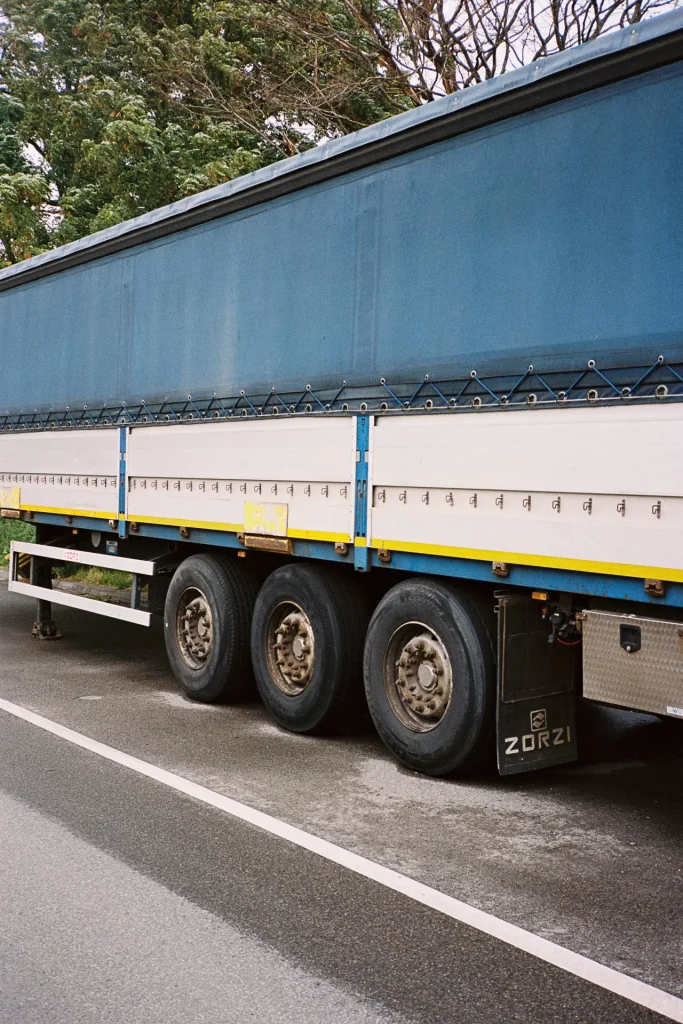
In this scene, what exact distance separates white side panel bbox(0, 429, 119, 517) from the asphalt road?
2534mm

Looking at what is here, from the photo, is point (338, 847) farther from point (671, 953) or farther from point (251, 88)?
point (251, 88)

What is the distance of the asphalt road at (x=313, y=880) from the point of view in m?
3.78

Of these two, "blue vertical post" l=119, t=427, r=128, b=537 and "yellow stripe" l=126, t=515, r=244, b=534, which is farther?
"blue vertical post" l=119, t=427, r=128, b=537

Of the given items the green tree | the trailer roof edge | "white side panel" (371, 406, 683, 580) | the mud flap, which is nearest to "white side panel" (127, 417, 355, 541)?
"white side panel" (371, 406, 683, 580)

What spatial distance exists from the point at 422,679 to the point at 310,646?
44.2 inches

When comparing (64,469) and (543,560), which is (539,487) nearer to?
(543,560)

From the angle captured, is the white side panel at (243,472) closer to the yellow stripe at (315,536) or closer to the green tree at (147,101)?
the yellow stripe at (315,536)

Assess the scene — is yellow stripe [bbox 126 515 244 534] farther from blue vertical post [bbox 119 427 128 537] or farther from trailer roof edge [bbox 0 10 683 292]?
trailer roof edge [bbox 0 10 683 292]

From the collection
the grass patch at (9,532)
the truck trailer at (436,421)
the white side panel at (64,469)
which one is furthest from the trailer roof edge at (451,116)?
the grass patch at (9,532)

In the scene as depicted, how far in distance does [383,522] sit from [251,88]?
12.9 m

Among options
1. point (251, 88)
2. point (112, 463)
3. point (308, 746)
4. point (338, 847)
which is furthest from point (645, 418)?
point (251, 88)

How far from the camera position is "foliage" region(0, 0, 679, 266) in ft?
48.4

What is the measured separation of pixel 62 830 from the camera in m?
5.41

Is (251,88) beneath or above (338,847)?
above
